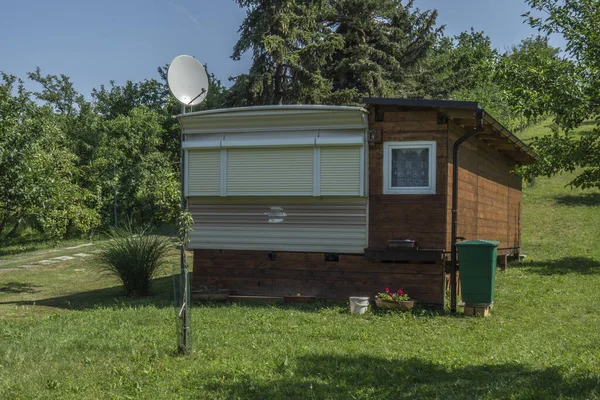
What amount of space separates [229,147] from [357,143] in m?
2.51

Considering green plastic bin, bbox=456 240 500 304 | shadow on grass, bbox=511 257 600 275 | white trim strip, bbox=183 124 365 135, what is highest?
white trim strip, bbox=183 124 365 135

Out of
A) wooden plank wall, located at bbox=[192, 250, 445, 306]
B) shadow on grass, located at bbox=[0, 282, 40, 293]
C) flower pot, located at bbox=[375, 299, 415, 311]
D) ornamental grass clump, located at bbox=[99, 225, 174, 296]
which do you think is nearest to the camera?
flower pot, located at bbox=[375, 299, 415, 311]

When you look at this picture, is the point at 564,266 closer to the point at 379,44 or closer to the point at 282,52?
the point at 282,52

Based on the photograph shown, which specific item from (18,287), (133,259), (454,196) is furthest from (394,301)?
(18,287)

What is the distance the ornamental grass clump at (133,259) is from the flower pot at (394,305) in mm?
4722

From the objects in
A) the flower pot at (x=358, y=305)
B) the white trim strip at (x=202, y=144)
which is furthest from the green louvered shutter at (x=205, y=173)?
the flower pot at (x=358, y=305)

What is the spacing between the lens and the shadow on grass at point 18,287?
14.7 m

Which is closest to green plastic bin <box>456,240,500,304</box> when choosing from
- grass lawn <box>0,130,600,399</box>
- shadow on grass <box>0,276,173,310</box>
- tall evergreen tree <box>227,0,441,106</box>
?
grass lawn <box>0,130,600,399</box>

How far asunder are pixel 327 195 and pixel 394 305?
2.33m

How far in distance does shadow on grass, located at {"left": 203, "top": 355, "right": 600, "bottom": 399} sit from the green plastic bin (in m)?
3.57

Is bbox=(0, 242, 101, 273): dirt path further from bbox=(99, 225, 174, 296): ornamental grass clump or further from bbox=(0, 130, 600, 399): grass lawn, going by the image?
bbox=(0, 130, 600, 399): grass lawn

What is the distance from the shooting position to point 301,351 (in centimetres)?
695

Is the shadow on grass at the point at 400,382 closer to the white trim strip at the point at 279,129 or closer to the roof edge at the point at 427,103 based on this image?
the roof edge at the point at 427,103

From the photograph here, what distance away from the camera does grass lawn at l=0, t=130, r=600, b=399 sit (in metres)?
5.55
